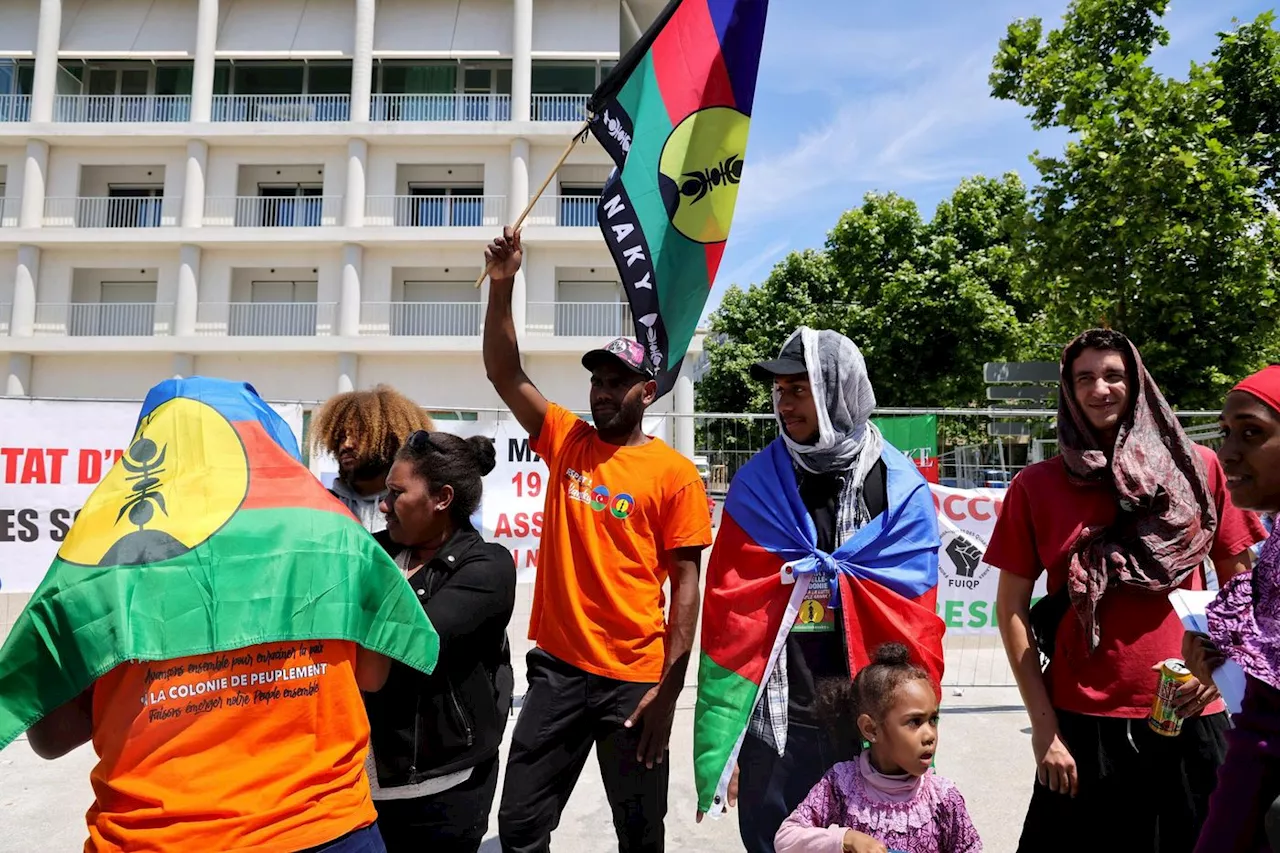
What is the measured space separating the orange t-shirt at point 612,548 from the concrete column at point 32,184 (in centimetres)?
2803

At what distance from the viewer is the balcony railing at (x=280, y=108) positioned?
25250mm

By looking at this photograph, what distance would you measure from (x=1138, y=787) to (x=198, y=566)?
2.41m

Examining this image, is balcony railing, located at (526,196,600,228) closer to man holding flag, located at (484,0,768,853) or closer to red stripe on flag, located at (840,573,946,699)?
man holding flag, located at (484,0,768,853)

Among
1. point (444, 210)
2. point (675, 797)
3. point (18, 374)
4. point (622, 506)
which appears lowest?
point (675, 797)

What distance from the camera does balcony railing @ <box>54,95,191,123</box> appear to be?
25.3 meters

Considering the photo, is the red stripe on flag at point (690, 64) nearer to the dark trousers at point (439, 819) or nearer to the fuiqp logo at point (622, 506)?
the fuiqp logo at point (622, 506)

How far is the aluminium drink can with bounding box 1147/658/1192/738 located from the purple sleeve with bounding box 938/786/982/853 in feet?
A: 1.85

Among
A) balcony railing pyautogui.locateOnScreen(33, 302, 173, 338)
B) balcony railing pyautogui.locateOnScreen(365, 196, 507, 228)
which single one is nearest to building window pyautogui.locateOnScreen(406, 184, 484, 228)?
balcony railing pyautogui.locateOnScreen(365, 196, 507, 228)

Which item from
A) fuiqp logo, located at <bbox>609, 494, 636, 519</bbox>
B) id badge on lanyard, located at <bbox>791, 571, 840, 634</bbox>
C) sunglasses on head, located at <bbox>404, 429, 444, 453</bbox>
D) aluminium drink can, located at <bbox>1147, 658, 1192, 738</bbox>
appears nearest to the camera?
aluminium drink can, located at <bbox>1147, 658, 1192, 738</bbox>

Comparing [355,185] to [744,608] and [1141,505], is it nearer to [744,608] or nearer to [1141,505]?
[744,608]

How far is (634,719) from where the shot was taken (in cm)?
289

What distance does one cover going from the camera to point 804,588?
2676 millimetres

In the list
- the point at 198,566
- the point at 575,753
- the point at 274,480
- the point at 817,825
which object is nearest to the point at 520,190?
the point at 575,753

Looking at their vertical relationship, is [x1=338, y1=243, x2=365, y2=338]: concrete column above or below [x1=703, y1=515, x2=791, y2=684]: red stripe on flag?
above
